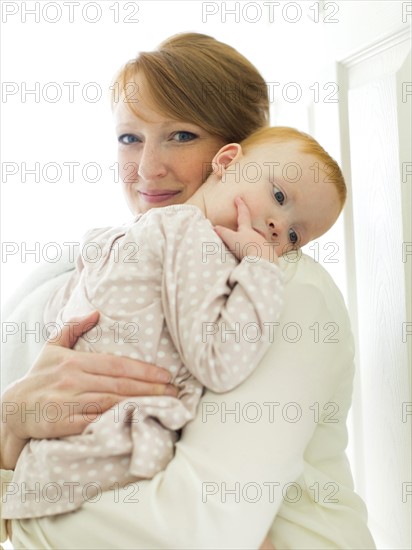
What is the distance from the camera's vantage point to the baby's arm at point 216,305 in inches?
36.0

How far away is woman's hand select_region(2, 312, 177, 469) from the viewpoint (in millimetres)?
958

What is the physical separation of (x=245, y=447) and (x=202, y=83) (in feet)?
2.30

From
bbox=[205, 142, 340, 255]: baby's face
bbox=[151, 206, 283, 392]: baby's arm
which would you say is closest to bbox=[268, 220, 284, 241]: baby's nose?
bbox=[205, 142, 340, 255]: baby's face

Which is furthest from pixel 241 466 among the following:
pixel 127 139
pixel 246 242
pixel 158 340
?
pixel 127 139

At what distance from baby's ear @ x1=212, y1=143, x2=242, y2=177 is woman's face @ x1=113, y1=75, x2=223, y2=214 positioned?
133 mm

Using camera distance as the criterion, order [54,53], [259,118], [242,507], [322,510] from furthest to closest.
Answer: [54,53] → [259,118] → [322,510] → [242,507]

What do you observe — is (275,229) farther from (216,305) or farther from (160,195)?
(160,195)

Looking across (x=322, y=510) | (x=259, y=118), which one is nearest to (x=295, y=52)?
(x=259, y=118)

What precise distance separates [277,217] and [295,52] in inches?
33.0

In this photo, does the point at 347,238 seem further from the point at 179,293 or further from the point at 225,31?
the point at 225,31

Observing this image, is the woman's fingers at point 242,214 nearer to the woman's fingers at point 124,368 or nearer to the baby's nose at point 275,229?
the baby's nose at point 275,229

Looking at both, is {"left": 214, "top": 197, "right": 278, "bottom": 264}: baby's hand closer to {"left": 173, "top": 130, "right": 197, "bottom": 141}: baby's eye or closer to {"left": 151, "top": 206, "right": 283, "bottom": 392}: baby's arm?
{"left": 151, "top": 206, "right": 283, "bottom": 392}: baby's arm

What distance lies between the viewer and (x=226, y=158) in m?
1.18

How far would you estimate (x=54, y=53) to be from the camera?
7.40ft
